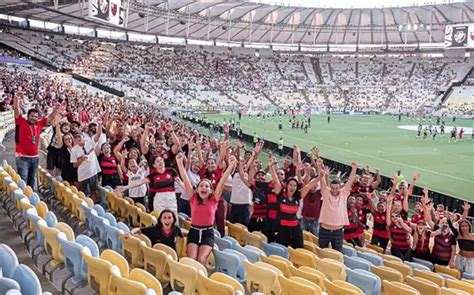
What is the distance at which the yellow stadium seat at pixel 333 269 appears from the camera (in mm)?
5922

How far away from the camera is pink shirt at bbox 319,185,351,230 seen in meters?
7.64

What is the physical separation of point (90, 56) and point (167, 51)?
15206mm

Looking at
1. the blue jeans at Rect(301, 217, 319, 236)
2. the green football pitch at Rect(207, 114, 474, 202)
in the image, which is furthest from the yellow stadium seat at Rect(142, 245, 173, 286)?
the green football pitch at Rect(207, 114, 474, 202)

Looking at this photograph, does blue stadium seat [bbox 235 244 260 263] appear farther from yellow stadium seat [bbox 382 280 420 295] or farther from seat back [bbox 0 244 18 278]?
seat back [bbox 0 244 18 278]

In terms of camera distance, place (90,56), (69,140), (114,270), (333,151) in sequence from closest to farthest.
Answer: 1. (114,270)
2. (69,140)
3. (333,151)
4. (90,56)

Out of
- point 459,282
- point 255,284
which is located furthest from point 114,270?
point 459,282

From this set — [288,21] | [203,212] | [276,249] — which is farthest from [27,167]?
[288,21]

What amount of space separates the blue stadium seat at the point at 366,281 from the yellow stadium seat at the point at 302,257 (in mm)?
634

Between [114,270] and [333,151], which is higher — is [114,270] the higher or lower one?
the higher one

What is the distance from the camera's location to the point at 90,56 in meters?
68.1

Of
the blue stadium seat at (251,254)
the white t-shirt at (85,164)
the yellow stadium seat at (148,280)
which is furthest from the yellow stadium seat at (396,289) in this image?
the white t-shirt at (85,164)

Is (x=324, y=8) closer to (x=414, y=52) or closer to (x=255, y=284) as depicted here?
(x=414, y=52)

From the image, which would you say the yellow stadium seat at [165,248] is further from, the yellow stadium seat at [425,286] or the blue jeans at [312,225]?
the blue jeans at [312,225]

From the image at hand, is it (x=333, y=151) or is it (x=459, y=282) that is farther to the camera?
(x=333, y=151)
